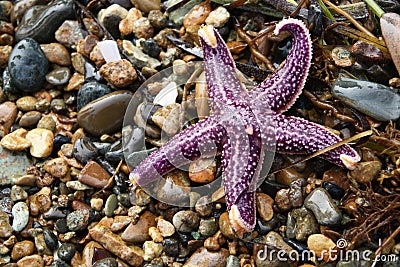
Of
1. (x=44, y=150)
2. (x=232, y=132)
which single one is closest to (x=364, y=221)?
(x=232, y=132)

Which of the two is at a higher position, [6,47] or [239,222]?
[6,47]

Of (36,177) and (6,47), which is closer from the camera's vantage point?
(36,177)

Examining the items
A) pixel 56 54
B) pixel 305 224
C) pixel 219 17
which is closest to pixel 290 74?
pixel 219 17

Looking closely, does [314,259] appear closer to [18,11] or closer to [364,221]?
[364,221]

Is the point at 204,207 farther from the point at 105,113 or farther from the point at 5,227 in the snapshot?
the point at 5,227

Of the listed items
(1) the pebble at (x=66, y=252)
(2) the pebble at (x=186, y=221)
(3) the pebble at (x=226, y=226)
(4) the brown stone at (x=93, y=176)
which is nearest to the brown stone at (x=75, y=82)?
(4) the brown stone at (x=93, y=176)
